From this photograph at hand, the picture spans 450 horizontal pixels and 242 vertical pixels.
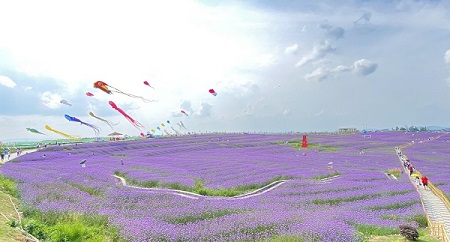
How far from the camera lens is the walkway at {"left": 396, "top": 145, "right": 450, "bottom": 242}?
13.3 metres

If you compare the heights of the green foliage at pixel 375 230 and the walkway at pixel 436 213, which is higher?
the green foliage at pixel 375 230

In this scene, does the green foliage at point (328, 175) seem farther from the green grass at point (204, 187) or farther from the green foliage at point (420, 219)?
the green foliage at point (420, 219)

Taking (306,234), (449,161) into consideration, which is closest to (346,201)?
(306,234)

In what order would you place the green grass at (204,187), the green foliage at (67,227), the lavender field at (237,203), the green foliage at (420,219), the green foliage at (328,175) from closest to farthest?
the green foliage at (67,227), the lavender field at (237,203), the green foliage at (420,219), the green grass at (204,187), the green foliage at (328,175)

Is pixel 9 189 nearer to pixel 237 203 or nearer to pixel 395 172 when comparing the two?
pixel 237 203

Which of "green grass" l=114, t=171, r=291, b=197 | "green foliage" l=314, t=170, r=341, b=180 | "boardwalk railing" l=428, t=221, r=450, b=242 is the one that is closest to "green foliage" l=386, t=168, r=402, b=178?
"green foliage" l=314, t=170, r=341, b=180

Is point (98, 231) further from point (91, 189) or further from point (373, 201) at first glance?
point (373, 201)

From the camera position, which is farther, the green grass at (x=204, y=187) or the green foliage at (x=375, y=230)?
the green grass at (x=204, y=187)

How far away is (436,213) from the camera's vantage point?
17281 mm

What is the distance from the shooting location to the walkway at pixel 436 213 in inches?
523

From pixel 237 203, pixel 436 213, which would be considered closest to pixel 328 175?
pixel 436 213

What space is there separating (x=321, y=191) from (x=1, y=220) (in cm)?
1581

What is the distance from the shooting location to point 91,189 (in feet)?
70.7

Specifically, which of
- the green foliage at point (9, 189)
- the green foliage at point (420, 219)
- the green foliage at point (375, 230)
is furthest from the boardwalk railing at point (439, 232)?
the green foliage at point (9, 189)
